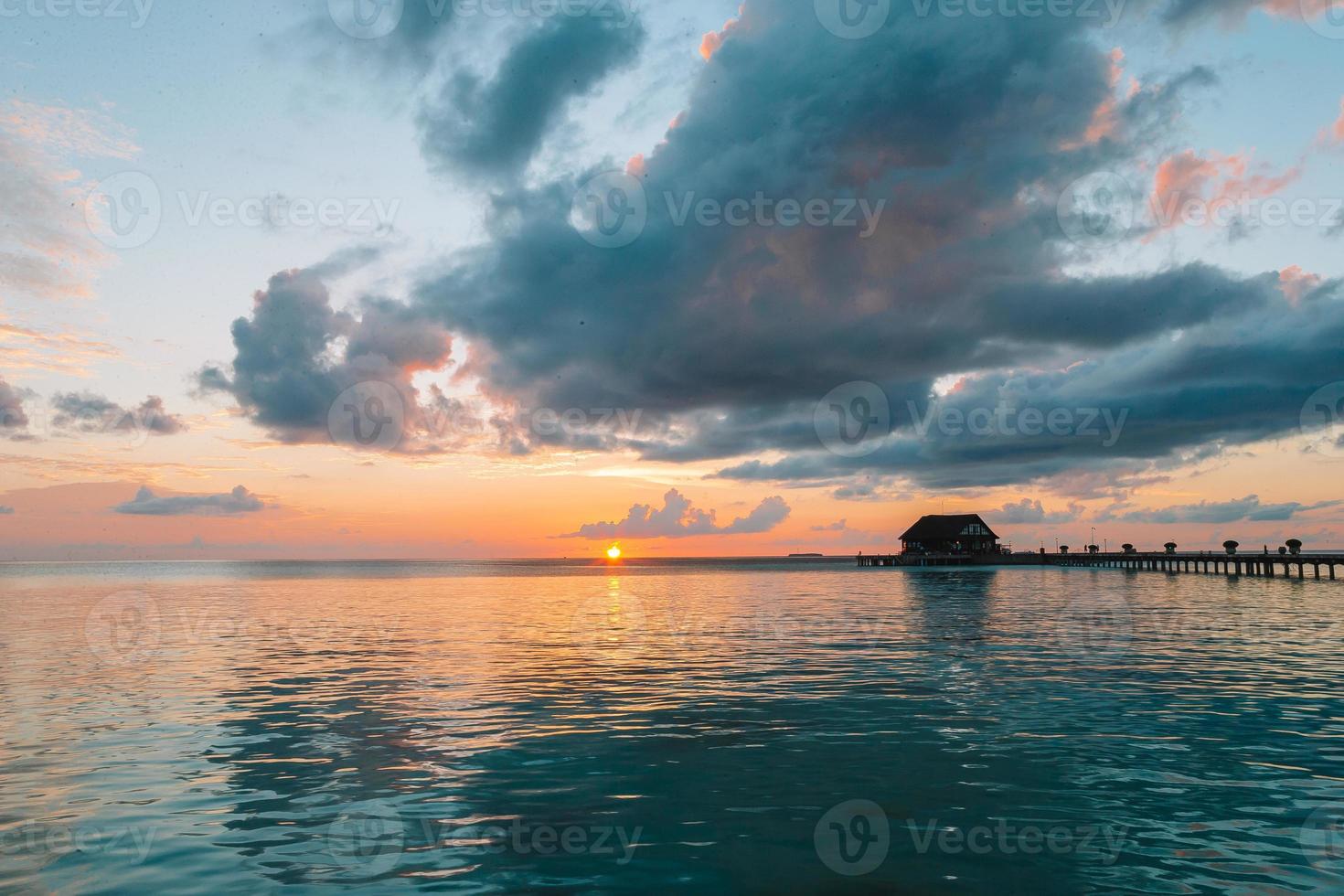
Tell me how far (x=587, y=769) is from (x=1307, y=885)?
10270 mm

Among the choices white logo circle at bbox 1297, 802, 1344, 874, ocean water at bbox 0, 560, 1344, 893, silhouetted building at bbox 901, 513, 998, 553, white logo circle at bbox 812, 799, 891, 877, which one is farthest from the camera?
silhouetted building at bbox 901, 513, 998, 553

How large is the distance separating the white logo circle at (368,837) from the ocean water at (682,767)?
5cm

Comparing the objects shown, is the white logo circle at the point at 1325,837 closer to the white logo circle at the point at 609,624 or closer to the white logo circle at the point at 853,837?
the white logo circle at the point at 853,837

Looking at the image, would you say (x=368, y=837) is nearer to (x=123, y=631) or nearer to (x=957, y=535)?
(x=123, y=631)

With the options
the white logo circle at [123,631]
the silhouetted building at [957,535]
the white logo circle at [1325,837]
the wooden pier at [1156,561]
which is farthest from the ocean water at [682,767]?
the silhouetted building at [957,535]

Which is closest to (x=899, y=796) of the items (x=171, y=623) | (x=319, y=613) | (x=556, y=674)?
(x=556, y=674)

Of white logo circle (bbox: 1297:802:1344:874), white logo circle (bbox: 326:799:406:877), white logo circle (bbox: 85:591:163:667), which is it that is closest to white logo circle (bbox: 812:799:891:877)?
white logo circle (bbox: 1297:802:1344:874)

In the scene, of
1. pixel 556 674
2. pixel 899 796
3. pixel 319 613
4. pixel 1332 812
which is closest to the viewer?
pixel 1332 812

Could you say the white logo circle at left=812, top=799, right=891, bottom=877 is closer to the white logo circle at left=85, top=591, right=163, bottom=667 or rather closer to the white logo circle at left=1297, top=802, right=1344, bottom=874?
the white logo circle at left=1297, top=802, right=1344, bottom=874

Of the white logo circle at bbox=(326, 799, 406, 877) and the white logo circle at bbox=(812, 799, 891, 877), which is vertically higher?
the white logo circle at bbox=(812, 799, 891, 877)

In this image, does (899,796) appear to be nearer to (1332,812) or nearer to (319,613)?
(1332,812)

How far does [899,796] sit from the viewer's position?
13.2m

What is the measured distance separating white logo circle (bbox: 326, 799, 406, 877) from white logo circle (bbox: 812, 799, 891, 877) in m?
5.49

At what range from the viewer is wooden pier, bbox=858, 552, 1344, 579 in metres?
100
